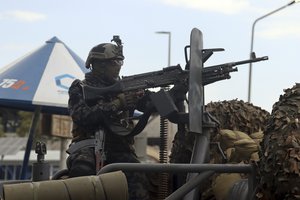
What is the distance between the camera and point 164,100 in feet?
13.2

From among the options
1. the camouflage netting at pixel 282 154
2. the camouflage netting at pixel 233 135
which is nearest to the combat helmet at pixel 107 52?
the camouflage netting at pixel 233 135

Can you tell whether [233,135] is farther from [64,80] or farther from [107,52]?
[64,80]

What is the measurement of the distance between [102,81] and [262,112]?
47.6 inches

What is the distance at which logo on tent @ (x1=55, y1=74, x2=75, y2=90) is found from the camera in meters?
13.0

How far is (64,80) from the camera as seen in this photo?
13172 millimetres

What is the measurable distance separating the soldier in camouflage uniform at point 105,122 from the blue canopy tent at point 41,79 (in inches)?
295

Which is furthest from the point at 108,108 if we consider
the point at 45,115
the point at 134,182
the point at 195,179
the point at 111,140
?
the point at 45,115

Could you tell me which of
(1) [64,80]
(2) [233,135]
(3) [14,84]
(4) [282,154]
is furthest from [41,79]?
(4) [282,154]

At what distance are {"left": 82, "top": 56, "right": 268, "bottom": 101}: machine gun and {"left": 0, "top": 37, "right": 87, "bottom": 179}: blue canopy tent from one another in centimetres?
772

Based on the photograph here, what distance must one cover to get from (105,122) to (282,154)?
181 centimetres

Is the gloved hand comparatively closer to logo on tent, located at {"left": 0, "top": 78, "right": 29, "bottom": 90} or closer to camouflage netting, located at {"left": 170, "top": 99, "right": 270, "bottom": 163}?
camouflage netting, located at {"left": 170, "top": 99, "right": 270, "bottom": 163}

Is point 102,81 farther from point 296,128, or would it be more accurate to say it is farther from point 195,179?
point 296,128

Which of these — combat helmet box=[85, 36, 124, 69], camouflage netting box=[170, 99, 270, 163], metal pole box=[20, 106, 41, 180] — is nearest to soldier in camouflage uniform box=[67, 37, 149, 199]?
combat helmet box=[85, 36, 124, 69]

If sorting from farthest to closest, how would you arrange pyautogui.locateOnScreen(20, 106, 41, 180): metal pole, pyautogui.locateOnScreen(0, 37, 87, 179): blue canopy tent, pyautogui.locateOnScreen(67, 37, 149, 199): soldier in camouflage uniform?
pyautogui.locateOnScreen(20, 106, 41, 180): metal pole, pyautogui.locateOnScreen(0, 37, 87, 179): blue canopy tent, pyautogui.locateOnScreen(67, 37, 149, 199): soldier in camouflage uniform
